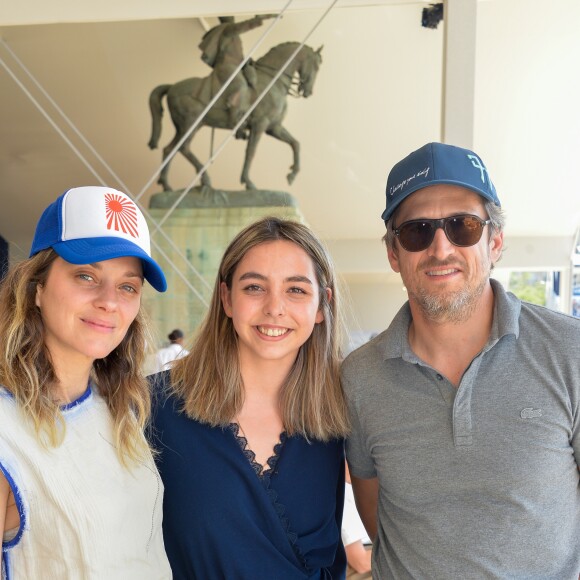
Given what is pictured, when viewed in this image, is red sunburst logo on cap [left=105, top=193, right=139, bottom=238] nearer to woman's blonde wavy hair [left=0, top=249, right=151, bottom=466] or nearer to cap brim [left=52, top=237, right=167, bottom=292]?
cap brim [left=52, top=237, right=167, bottom=292]

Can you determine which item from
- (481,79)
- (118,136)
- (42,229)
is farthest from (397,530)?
(118,136)

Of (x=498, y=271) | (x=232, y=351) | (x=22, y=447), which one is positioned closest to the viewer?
(x=22, y=447)

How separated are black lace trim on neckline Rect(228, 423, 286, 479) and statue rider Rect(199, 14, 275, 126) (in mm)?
5643

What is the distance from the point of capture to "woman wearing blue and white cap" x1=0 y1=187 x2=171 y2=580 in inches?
45.1

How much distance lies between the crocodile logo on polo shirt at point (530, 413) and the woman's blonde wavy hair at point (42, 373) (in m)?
0.80

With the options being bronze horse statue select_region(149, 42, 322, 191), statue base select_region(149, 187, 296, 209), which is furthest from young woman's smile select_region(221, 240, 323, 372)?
bronze horse statue select_region(149, 42, 322, 191)

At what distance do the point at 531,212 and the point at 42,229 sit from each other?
11.5 meters

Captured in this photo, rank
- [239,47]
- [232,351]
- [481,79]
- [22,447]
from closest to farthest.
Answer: [22,447]
[232,351]
[239,47]
[481,79]

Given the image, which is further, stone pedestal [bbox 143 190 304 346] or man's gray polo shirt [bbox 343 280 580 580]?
stone pedestal [bbox 143 190 304 346]

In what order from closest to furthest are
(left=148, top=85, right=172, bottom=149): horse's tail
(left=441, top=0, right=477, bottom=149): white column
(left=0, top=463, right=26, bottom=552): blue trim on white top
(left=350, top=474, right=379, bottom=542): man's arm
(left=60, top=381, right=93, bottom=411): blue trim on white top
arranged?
(left=0, top=463, right=26, bottom=552): blue trim on white top
(left=60, top=381, right=93, bottom=411): blue trim on white top
(left=350, top=474, right=379, bottom=542): man's arm
(left=441, top=0, right=477, bottom=149): white column
(left=148, top=85, right=172, bottom=149): horse's tail

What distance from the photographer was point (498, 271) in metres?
13.3

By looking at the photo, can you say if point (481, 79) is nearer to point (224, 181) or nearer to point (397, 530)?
point (224, 181)

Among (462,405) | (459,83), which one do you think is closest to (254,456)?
(462,405)

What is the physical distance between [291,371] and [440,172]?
2.18 feet
